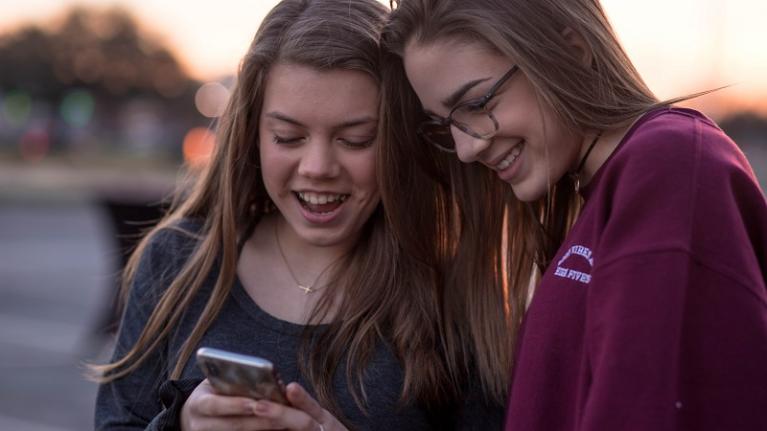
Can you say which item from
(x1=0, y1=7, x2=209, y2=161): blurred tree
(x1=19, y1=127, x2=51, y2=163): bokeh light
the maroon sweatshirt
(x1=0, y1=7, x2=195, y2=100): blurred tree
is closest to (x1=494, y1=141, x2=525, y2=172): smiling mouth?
the maroon sweatshirt

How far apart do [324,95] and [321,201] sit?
0.26 metres

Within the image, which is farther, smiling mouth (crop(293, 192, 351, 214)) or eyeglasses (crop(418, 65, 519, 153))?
smiling mouth (crop(293, 192, 351, 214))

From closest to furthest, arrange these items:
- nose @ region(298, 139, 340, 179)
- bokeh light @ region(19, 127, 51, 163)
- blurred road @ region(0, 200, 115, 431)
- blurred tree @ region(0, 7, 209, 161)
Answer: nose @ region(298, 139, 340, 179)
blurred road @ region(0, 200, 115, 431)
bokeh light @ region(19, 127, 51, 163)
blurred tree @ region(0, 7, 209, 161)

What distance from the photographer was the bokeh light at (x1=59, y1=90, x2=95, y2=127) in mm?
52750

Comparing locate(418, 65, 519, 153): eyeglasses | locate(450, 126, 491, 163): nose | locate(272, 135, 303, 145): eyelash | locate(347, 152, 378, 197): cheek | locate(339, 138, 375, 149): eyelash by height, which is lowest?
locate(347, 152, 378, 197): cheek

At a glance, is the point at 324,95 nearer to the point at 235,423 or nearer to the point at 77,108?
the point at 235,423

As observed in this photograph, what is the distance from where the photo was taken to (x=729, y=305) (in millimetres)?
1764

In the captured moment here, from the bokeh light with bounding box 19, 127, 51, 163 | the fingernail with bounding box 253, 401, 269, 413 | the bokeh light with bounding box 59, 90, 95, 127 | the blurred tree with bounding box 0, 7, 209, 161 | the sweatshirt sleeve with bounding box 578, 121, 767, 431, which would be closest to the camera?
the sweatshirt sleeve with bounding box 578, 121, 767, 431

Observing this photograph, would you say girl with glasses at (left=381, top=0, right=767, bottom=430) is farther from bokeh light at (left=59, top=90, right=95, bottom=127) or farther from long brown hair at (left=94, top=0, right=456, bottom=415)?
bokeh light at (left=59, top=90, right=95, bottom=127)

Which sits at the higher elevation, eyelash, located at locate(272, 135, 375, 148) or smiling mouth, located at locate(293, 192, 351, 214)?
eyelash, located at locate(272, 135, 375, 148)

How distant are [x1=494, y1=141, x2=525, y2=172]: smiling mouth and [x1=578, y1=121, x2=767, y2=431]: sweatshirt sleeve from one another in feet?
1.63

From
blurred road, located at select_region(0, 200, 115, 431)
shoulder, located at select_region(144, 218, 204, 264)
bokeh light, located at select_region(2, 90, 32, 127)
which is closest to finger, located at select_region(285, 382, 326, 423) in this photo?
shoulder, located at select_region(144, 218, 204, 264)

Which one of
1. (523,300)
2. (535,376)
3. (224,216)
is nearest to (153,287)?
(224,216)

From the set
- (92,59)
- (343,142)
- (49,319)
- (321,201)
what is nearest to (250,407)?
(321,201)
